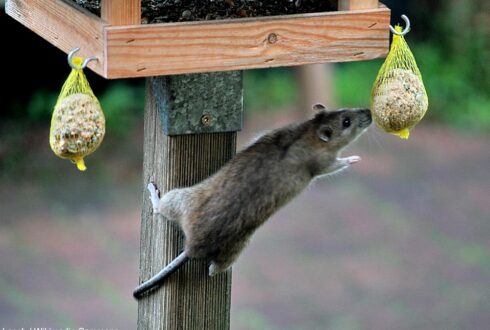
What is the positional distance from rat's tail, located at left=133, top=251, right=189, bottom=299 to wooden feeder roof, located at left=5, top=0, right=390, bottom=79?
0.57 m

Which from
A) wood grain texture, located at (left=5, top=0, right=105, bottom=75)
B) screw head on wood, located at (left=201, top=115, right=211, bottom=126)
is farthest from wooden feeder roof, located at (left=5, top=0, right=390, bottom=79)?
screw head on wood, located at (left=201, top=115, right=211, bottom=126)

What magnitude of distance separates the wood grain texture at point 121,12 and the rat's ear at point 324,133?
0.72m

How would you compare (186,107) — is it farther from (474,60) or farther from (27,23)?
(474,60)

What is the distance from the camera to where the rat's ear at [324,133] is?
3.39 meters

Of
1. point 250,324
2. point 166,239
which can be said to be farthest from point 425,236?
point 166,239

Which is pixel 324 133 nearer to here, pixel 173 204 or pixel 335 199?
pixel 173 204

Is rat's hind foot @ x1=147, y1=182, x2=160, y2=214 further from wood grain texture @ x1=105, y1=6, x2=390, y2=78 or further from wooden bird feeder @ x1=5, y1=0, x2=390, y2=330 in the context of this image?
wood grain texture @ x1=105, y1=6, x2=390, y2=78

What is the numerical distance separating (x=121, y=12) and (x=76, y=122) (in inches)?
12.4

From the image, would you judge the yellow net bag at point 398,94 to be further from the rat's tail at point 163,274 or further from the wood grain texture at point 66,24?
the wood grain texture at point 66,24

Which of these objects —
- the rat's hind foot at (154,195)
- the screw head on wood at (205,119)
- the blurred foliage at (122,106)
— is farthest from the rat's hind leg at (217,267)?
the blurred foliage at (122,106)

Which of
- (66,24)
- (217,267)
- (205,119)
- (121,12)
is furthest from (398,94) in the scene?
(66,24)

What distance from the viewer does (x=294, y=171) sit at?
3.19 meters

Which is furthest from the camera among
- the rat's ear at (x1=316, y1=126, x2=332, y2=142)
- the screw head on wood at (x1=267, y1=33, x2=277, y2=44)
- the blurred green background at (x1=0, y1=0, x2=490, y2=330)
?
the blurred green background at (x1=0, y1=0, x2=490, y2=330)

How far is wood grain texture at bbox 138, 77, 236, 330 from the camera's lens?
128 inches
